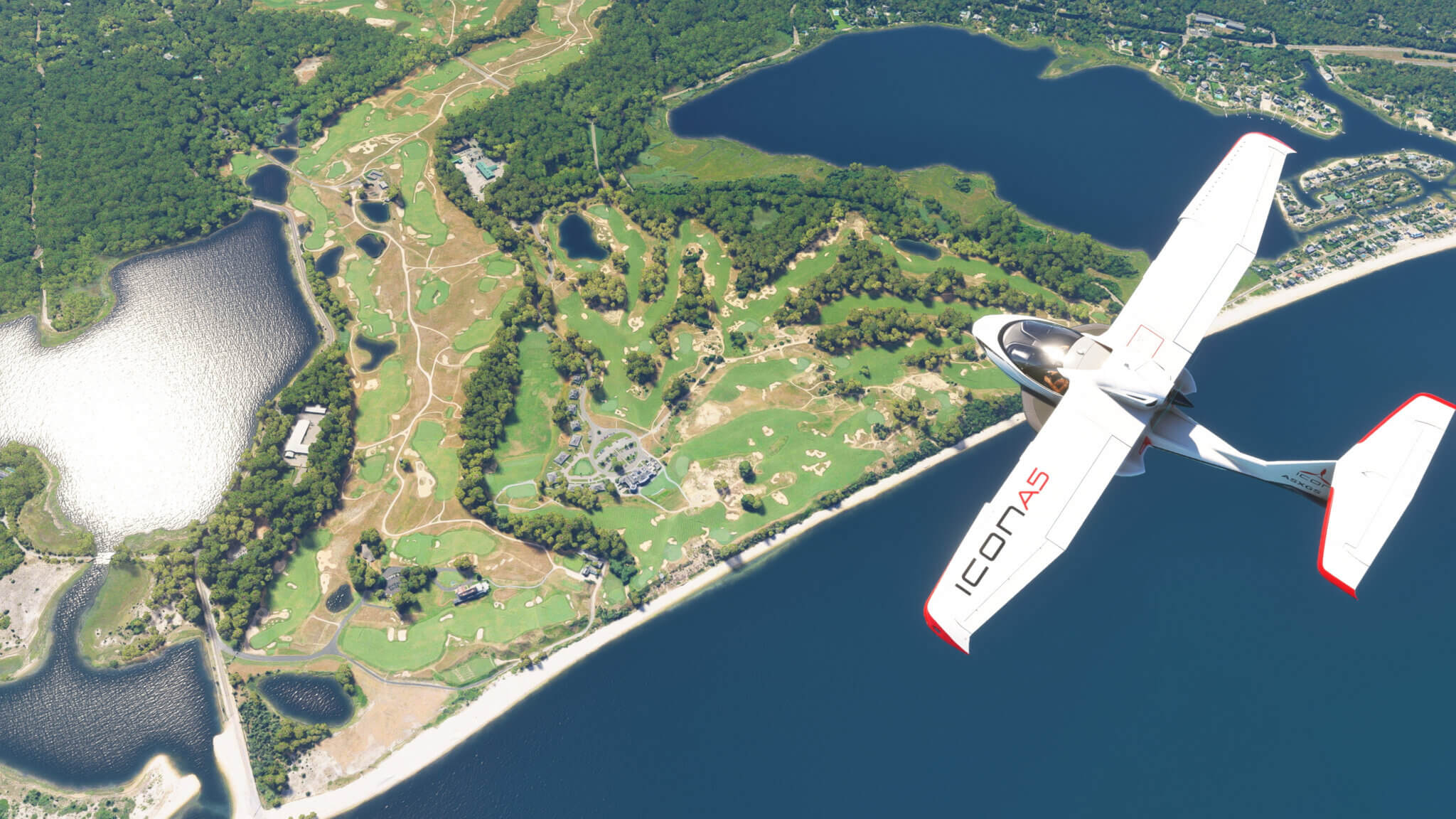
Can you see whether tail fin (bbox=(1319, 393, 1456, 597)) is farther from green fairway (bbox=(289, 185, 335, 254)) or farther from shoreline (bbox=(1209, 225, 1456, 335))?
green fairway (bbox=(289, 185, 335, 254))

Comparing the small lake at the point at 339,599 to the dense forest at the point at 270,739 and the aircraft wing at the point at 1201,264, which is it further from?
the aircraft wing at the point at 1201,264

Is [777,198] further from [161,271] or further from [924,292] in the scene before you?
[161,271]

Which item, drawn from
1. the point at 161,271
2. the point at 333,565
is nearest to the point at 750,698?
the point at 333,565

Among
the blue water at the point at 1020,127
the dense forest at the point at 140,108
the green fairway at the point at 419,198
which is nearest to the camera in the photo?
the green fairway at the point at 419,198

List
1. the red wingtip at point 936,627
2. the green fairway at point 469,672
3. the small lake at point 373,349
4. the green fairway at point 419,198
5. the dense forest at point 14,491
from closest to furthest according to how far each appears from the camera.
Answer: the red wingtip at point 936,627 < the green fairway at point 469,672 < the dense forest at point 14,491 < the small lake at point 373,349 < the green fairway at point 419,198

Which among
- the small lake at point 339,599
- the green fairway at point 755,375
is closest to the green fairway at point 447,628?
the small lake at point 339,599
